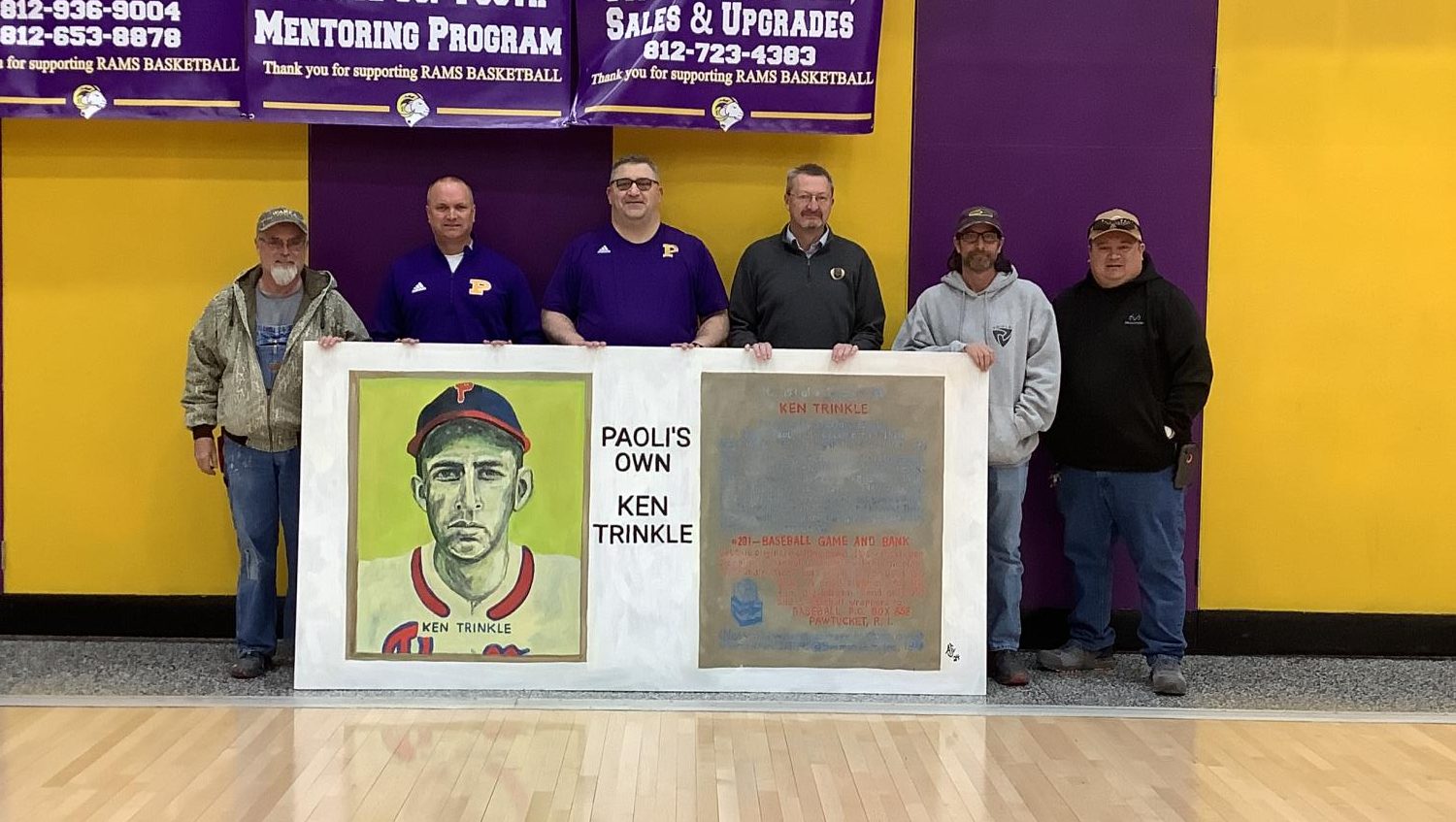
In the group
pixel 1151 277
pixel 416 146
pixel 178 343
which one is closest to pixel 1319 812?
pixel 1151 277

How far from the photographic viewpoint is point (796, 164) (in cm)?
473

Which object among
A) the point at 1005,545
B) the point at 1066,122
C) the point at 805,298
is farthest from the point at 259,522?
the point at 1066,122

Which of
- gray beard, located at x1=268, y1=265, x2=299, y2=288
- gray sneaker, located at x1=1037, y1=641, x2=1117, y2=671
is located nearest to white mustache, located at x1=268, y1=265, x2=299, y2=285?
gray beard, located at x1=268, y1=265, x2=299, y2=288

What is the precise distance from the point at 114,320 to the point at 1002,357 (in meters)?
3.44

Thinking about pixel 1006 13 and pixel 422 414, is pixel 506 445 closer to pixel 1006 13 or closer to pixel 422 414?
pixel 422 414

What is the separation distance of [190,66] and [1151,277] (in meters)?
3.65

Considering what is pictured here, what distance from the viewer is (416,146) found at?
4684mm

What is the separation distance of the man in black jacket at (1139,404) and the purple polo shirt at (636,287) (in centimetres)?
135

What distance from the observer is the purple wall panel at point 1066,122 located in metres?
4.70

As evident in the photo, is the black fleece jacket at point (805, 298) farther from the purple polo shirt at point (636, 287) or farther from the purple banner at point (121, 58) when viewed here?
the purple banner at point (121, 58)

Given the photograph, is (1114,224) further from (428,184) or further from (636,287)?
(428,184)

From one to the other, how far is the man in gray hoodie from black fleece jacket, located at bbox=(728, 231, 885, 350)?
0.18 meters

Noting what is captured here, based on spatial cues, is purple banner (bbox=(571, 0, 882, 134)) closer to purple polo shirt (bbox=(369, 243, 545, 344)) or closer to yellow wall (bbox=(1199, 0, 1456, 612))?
purple polo shirt (bbox=(369, 243, 545, 344))

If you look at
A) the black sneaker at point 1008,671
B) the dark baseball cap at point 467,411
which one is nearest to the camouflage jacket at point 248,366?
A: the dark baseball cap at point 467,411
